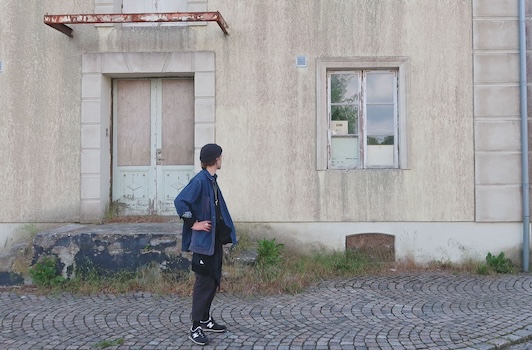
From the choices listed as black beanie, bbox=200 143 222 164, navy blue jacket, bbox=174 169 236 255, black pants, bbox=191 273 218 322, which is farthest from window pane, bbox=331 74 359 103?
black pants, bbox=191 273 218 322

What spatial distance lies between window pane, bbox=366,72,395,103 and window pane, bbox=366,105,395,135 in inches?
5.3

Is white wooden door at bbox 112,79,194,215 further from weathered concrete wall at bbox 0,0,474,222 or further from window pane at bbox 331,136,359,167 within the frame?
window pane at bbox 331,136,359,167

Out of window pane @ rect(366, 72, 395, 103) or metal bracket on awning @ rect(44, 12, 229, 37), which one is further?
window pane @ rect(366, 72, 395, 103)

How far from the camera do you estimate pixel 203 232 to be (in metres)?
4.59

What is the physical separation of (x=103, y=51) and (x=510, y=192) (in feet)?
23.1

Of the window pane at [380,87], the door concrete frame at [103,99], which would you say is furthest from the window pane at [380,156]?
the door concrete frame at [103,99]

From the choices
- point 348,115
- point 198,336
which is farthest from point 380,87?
point 198,336

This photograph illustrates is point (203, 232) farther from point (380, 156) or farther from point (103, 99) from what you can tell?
point (103, 99)

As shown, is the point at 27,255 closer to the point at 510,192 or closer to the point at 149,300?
the point at 149,300

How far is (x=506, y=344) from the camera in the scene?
15.1ft

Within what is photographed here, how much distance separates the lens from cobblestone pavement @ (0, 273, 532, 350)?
4.63m

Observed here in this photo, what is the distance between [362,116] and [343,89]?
56 centimetres

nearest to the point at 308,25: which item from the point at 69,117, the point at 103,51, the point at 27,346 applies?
the point at 103,51

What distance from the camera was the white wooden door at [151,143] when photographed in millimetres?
8422
